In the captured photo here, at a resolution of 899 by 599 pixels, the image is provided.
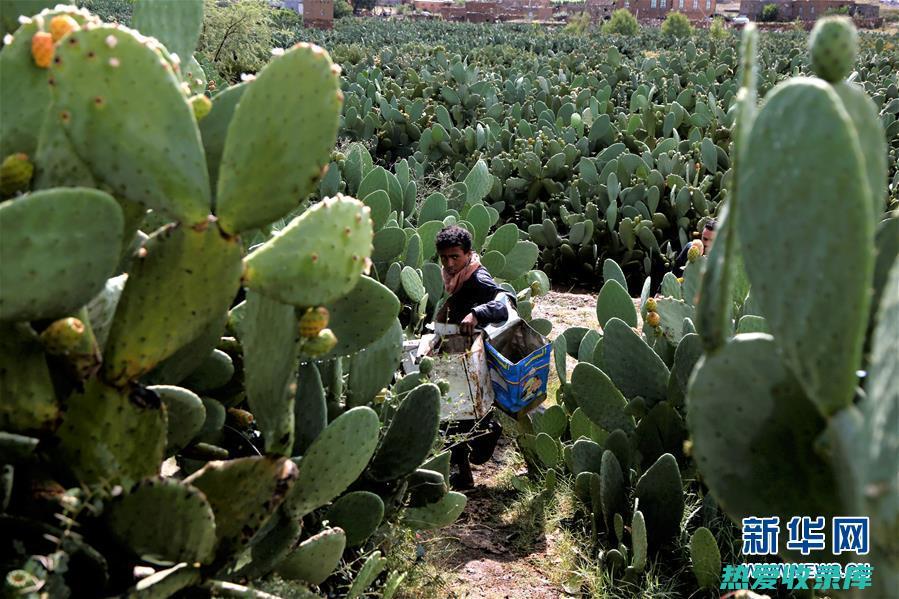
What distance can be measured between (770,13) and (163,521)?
62.8 m

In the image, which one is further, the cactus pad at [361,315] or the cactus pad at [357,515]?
the cactus pad at [357,515]

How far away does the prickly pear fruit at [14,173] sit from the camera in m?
1.71

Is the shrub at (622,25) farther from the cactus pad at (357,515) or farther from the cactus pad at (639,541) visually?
the cactus pad at (357,515)

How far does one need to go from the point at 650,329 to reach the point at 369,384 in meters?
1.53

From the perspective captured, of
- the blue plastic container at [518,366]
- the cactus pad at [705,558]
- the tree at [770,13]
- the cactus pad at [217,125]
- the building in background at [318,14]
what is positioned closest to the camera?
the cactus pad at [217,125]

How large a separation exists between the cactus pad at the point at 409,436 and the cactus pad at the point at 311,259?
3.85 feet

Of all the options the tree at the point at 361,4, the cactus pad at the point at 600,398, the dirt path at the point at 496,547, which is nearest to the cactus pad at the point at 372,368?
the dirt path at the point at 496,547

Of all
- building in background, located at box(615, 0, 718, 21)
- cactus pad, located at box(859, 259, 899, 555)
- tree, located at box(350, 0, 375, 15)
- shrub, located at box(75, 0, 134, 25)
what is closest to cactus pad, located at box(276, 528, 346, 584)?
cactus pad, located at box(859, 259, 899, 555)

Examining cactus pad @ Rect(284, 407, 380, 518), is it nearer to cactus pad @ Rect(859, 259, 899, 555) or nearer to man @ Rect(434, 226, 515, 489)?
cactus pad @ Rect(859, 259, 899, 555)

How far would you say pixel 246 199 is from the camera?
1.69m

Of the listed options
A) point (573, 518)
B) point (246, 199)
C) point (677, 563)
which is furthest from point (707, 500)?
point (246, 199)

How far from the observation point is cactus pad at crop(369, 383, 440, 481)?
2.88 metres

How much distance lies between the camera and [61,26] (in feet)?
5.59

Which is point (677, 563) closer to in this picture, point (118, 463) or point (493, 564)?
point (493, 564)
